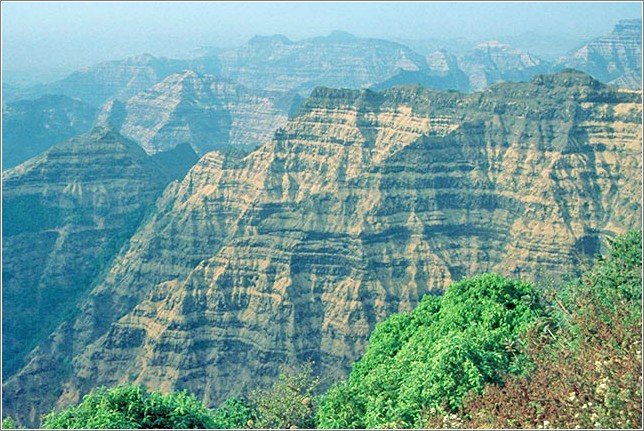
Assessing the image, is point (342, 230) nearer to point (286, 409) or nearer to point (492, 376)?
point (286, 409)

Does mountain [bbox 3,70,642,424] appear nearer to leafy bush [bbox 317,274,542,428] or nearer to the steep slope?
the steep slope

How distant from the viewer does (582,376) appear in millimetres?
23406

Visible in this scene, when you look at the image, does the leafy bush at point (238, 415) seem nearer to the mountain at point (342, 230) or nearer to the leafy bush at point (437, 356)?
the leafy bush at point (437, 356)

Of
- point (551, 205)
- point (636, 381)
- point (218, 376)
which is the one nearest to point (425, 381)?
point (636, 381)

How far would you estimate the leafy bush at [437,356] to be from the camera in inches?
1067

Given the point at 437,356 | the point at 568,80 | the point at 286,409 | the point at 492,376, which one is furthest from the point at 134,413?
the point at 568,80

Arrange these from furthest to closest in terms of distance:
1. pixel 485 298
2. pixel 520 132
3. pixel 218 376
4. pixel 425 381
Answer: pixel 520 132
pixel 218 376
pixel 485 298
pixel 425 381

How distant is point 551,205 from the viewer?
9712cm

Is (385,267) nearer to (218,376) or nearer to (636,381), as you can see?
(218,376)

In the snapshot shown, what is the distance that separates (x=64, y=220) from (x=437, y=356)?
105 metres

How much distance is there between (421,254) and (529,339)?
219 feet

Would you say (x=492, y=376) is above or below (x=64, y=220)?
above

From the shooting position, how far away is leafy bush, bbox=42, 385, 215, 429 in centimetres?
2566

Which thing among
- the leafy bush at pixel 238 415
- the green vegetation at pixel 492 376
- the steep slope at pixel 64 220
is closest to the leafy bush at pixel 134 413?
the green vegetation at pixel 492 376
